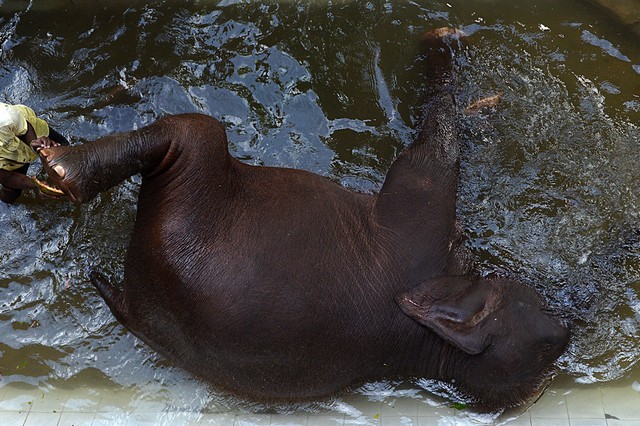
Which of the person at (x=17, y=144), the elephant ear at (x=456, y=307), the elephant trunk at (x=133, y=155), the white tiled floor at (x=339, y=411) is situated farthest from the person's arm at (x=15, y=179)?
the elephant ear at (x=456, y=307)

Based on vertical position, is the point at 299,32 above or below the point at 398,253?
above

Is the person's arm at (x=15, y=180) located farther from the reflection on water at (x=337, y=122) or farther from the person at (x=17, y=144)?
the reflection on water at (x=337, y=122)

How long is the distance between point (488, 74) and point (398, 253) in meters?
1.83

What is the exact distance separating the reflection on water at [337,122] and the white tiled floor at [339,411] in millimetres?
94

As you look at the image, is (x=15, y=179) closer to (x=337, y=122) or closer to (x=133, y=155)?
(x=133, y=155)

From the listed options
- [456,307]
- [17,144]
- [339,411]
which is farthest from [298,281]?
[17,144]

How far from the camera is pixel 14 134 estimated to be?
4074 mm

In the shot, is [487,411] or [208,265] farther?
[487,411]

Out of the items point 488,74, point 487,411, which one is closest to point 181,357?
point 487,411

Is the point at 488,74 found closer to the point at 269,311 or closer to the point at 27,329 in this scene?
the point at 269,311

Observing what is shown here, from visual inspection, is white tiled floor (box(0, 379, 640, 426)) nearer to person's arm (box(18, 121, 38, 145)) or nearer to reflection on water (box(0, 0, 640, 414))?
reflection on water (box(0, 0, 640, 414))

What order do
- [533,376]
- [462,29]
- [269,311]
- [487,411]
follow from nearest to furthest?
[269,311], [533,376], [487,411], [462,29]

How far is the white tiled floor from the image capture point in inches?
173

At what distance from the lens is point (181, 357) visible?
391 centimetres
